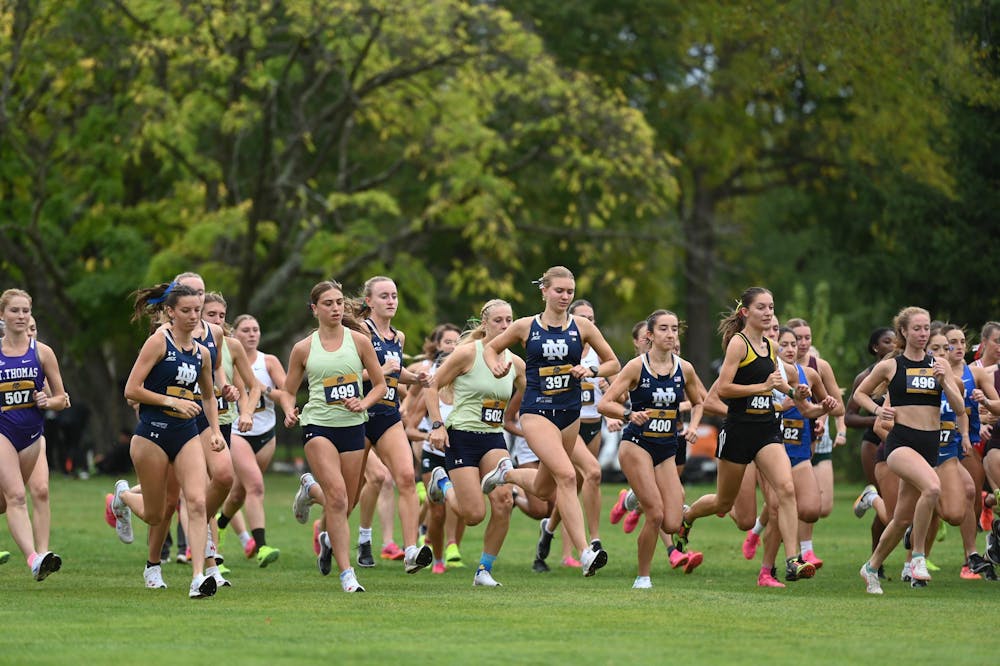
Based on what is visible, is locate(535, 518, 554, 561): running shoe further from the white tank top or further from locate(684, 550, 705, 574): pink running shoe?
the white tank top

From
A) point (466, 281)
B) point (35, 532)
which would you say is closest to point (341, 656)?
point (35, 532)

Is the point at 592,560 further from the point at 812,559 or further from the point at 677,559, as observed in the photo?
the point at 677,559

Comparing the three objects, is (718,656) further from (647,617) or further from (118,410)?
(118,410)

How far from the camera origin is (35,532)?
13.2 m

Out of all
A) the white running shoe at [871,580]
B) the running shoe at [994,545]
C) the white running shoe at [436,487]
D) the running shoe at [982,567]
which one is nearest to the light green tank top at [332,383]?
the white running shoe at [436,487]

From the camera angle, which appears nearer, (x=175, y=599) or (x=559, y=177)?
(x=175, y=599)

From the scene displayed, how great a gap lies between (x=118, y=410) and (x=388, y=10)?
1233 cm

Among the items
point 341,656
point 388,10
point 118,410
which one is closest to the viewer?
point 341,656

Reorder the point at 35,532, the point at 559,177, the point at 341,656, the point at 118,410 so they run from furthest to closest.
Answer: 1. the point at 118,410
2. the point at 559,177
3. the point at 35,532
4. the point at 341,656

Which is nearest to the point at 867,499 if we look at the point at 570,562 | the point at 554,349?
the point at 570,562

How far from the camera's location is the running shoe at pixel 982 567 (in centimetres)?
1444

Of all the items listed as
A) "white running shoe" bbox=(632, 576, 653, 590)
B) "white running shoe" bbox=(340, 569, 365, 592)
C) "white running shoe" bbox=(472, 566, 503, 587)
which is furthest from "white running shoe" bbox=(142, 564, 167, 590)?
"white running shoe" bbox=(632, 576, 653, 590)

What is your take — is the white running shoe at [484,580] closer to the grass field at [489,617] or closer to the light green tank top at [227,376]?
the grass field at [489,617]

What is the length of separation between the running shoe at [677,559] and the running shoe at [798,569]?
208 cm
